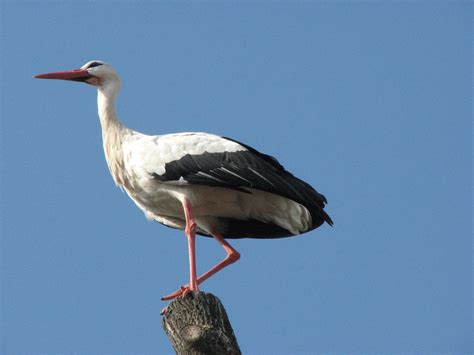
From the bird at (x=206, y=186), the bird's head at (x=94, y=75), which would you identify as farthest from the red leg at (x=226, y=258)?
the bird's head at (x=94, y=75)

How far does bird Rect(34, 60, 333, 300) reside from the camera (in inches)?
341

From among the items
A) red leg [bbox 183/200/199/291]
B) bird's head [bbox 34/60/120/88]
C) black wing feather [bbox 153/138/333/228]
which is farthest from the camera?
bird's head [bbox 34/60/120/88]

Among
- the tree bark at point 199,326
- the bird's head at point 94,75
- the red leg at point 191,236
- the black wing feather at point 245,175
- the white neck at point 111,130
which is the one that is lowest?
the tree bark at point 199,326

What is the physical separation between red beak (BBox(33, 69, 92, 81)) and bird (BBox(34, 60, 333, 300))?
12.6 inches

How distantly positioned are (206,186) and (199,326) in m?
2.17

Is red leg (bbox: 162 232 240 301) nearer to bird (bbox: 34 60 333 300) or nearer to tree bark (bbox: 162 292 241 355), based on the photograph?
bird (bbox: 34 60 333 300)

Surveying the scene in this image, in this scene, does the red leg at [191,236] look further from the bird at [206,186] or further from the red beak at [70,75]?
the red beak at [70,75]

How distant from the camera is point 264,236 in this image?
9.72m

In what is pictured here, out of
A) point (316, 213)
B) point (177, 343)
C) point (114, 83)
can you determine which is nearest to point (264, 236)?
point (316, 213)

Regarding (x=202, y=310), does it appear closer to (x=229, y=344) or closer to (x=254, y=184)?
(x=229, y=344)

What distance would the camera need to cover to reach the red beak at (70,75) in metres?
10.0

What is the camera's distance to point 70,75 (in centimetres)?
1004

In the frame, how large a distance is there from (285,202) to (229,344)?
8.20 feet

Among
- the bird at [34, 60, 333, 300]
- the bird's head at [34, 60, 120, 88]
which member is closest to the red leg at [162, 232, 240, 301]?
the bird at [34, 60, 333, 300]
